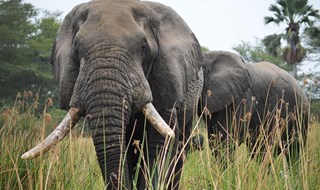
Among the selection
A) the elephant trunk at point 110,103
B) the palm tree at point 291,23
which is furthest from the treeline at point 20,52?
the elephant trunk at point 110,103

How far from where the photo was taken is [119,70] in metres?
3.84

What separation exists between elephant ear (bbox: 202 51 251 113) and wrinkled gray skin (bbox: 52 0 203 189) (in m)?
2.85

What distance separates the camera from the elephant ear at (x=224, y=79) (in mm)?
7926

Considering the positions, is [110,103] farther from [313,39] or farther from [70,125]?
[313,39]

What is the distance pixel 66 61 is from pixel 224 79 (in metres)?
4.22

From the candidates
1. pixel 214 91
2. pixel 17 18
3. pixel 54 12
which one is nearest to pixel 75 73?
pixel 214 91

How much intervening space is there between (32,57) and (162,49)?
99.3ft

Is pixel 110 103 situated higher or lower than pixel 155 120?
higher

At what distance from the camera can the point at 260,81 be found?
9.12 meters

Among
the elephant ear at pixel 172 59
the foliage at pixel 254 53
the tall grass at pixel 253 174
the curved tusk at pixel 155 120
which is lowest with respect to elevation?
the foliage at pixel 254 53

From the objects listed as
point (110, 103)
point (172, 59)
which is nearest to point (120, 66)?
point (110, 103)

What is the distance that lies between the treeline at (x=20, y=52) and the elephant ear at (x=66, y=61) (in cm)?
2393

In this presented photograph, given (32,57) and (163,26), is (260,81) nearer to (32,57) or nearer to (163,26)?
(163,26)

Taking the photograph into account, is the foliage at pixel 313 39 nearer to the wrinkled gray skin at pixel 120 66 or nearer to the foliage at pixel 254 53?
the foliage at pixel 254 53
